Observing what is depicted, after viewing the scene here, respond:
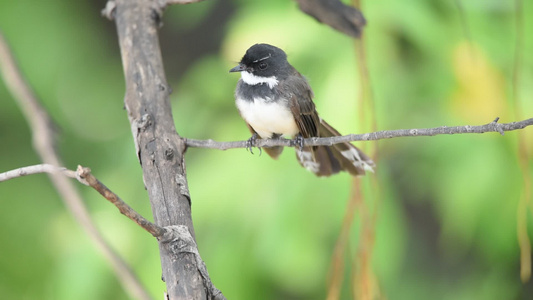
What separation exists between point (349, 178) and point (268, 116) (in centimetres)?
70

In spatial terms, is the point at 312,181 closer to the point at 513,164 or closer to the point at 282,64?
the point at 282,64

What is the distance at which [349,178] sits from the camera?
323 cm

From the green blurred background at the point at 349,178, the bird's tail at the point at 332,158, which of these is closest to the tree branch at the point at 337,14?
the bird's tail at the point at 332,158

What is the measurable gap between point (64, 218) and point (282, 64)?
202cm

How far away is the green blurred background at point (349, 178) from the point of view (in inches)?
126

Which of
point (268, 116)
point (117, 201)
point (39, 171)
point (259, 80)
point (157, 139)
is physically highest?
point (259, 80)

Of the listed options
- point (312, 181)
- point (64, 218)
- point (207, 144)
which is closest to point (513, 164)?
point (312, 181)

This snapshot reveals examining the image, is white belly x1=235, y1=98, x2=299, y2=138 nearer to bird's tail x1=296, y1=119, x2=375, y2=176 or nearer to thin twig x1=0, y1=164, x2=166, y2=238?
bird's tail x1=296, y1=119, x2=375, y2=176

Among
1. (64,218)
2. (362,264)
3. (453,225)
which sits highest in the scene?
(64,218)

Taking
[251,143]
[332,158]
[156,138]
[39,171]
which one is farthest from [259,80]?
[39,171]

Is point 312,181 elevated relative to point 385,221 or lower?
elevated

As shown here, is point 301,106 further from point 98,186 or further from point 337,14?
point 98,186

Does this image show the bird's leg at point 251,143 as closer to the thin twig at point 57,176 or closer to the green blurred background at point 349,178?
the green blurred background at point 349,178

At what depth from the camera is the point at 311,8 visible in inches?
97.6
